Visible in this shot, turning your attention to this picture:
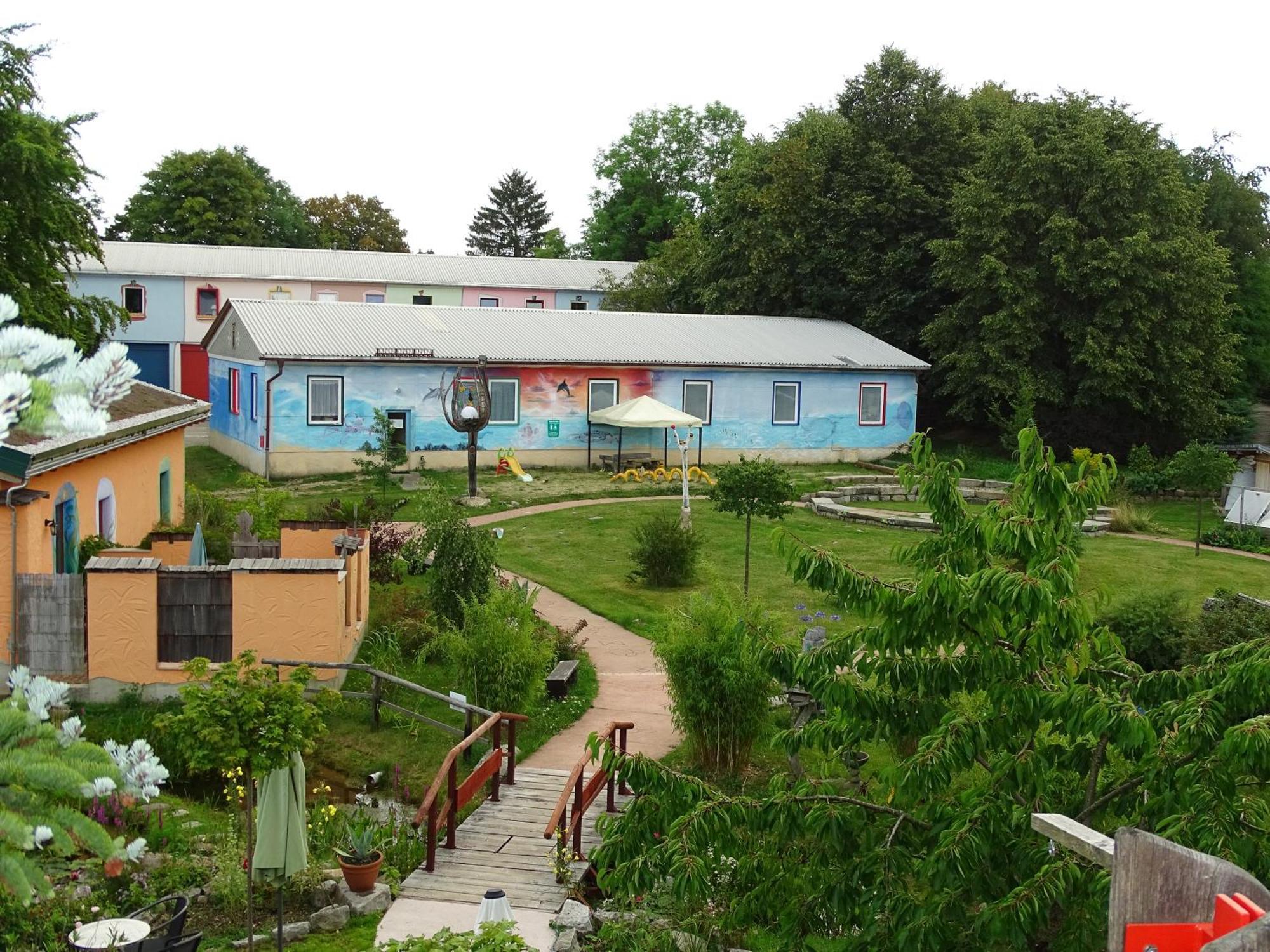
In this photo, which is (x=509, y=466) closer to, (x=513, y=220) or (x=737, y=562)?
(x=737, y=562)

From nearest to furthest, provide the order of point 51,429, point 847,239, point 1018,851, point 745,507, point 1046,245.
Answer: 1. point 51,429
2. point 1018,851
3. point 745,507
4. point 1046,245
5. point 847,239

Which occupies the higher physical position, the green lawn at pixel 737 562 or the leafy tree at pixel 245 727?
the leafy tree at pixel 245 727

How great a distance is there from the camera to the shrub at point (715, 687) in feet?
41.8

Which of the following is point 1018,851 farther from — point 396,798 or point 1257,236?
point 1257,236

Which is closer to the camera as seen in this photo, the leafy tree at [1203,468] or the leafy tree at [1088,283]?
the leafy tree at [1203,468]

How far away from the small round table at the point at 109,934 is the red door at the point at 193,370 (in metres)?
39.4

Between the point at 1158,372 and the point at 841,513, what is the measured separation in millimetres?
12502

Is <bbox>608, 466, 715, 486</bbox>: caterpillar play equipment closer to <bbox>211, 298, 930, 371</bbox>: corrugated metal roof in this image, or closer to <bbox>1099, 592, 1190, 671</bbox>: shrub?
<bbox>211, 298, 930, 371</bbox>: corrugated metal roof

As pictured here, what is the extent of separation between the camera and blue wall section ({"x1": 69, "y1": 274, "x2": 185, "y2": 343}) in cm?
4544

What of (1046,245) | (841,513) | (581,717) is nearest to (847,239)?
(1046,245)

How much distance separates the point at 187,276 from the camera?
46.2m

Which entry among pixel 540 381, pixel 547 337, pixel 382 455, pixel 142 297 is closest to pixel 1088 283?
pixel 547 337

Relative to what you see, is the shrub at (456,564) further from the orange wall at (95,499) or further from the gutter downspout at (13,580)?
the gutter downspout at (13,580)

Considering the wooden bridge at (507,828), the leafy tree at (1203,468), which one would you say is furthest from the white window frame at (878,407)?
the wooden bridge at (507,828)
